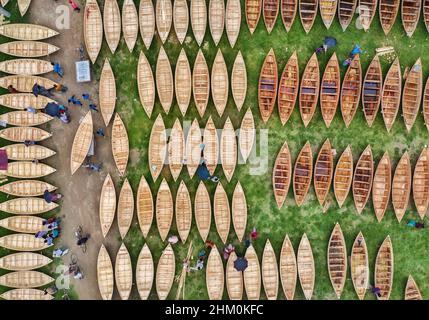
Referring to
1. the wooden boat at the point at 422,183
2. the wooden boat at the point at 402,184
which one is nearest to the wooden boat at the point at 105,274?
the wooden boat at the point at 402,184

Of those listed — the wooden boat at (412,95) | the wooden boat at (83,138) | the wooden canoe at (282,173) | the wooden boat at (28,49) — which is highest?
the wooden boat at (28,49)

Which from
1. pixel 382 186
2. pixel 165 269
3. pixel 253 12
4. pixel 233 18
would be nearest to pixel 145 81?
pixel 233 18

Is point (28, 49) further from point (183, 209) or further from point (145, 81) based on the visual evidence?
point (183, 209)

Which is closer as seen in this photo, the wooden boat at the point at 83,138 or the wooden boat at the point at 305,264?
the wooden boat at the point at 83,138

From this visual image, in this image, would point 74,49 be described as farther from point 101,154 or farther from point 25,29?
point 101,154

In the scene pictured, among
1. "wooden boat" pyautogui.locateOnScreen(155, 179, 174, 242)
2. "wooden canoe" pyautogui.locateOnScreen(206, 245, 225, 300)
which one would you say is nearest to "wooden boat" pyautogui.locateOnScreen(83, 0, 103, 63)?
"wooden boat" pyautogui.locateOnScreen(155, 179, 174, 242)

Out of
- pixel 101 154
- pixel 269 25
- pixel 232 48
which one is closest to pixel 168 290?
pixel 101 154

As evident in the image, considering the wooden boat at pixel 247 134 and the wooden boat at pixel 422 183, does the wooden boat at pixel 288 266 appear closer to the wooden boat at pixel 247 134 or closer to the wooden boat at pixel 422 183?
the wooden boat at pixel 247 134
